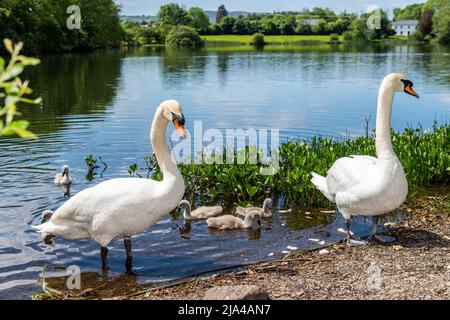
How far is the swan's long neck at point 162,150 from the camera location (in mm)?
7660

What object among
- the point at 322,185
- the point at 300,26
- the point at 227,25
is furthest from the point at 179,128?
the point at 227,25

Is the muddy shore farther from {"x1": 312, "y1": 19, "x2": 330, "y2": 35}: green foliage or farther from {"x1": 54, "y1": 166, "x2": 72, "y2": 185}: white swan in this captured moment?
{"x1": 312, "y1": 19, "x2": 330, "y2": 35}: green foliage

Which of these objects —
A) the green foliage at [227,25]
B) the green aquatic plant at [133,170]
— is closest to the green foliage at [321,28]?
the green foliage at [227,25]

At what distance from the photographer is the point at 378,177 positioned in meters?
8.37

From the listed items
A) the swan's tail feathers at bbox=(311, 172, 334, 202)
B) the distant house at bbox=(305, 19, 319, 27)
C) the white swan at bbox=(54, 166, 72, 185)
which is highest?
the distant house at bbox=(305, 19, 319, 27)

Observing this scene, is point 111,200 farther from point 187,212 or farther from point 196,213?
point 196,213

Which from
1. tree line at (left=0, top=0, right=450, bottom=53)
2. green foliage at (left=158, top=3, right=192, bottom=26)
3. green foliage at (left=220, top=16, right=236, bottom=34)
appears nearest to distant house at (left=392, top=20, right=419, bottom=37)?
tree line at (left=0, top=0, right=450, bottom=53)

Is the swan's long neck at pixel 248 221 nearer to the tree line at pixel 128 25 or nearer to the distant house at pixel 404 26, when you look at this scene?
the tree line at pixel 128 25

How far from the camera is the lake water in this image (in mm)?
9008

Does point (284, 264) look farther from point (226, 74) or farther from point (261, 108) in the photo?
point (226, 74)

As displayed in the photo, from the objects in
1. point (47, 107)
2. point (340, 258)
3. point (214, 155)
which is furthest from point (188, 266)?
point (47, 107)

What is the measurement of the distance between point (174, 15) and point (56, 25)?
107m

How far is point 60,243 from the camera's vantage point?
380 inches

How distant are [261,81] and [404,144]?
2869 cm
